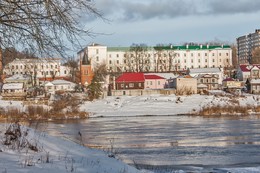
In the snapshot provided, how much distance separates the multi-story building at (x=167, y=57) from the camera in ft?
429

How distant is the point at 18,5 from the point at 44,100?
186 feet

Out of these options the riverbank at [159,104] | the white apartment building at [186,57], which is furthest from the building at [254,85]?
the white apartment building at [186,57]

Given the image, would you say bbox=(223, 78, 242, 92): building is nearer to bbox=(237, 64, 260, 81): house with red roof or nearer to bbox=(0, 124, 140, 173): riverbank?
bbox=(237, 64, 260, 81): house with red roof

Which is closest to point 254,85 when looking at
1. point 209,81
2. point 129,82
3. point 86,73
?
point 209,81

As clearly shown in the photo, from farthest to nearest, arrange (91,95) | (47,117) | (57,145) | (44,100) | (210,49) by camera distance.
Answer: (210,49)
(91,95)
(44,100)
(47,117)
(57,145)

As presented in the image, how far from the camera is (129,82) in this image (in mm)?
85875

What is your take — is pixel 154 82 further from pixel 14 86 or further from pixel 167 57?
pixel 167 57

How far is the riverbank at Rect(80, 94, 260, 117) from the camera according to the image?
193 ft

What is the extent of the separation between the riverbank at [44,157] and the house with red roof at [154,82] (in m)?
78.2

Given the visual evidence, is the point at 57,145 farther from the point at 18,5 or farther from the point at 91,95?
the point at 91,95

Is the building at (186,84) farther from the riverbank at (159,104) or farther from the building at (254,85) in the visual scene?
the riverbank at (159,104)

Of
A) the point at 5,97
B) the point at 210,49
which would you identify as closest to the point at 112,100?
the point at 5,97

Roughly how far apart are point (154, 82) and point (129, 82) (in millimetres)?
7345

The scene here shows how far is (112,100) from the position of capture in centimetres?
6900
